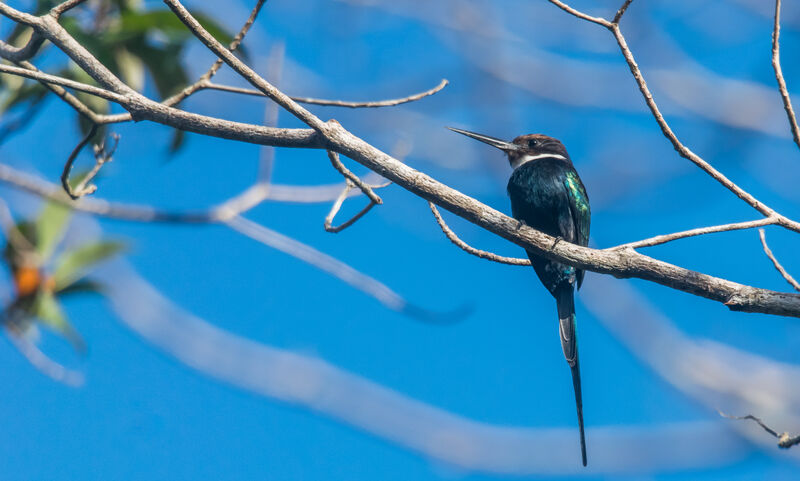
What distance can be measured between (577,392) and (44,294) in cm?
224

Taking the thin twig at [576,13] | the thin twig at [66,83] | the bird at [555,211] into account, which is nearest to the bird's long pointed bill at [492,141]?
the bird at [555,211]

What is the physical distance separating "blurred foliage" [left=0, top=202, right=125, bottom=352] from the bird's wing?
2.02 metres

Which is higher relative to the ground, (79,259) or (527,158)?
(527,158)

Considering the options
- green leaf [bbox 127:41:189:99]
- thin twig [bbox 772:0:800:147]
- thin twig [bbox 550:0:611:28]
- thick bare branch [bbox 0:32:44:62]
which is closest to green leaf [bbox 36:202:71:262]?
green leaf [bbox 127:41:189:99]

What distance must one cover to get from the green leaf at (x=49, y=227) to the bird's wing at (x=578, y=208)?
2166 mm

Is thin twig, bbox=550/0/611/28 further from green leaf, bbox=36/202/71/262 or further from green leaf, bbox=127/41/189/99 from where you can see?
green leaf, bbox=36/202/71/262

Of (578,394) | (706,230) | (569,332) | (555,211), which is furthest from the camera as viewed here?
(555,211)

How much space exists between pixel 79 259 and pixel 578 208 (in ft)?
7.20

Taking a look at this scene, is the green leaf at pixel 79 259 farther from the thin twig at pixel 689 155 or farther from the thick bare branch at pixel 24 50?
the thin twig at pixel 689 155

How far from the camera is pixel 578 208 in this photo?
3410mm

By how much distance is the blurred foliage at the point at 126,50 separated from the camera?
3.14 metres

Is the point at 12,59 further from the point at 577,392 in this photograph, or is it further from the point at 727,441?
the point at 727,441

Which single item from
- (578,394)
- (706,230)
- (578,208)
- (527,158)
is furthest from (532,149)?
(706,230)

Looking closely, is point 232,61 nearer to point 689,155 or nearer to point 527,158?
point 689,155
